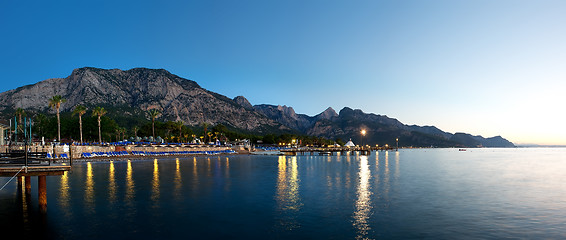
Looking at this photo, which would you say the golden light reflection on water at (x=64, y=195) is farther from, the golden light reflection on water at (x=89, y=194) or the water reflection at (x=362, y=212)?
the water reflection at (x=362, y=212)

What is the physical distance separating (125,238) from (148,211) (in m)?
7.28

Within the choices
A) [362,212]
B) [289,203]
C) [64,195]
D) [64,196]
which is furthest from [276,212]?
[64,195]

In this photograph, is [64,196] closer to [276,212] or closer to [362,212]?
[276,212]

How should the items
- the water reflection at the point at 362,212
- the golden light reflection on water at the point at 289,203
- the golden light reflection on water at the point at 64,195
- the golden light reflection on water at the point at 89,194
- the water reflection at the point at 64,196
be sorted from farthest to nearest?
the golden light reflection on water at the point at 89,194
the golden light reflection on water at the point at 64,195
the water reflection at the point at 64,196
the golden light reflection on water at the point at 289,203
the water reflection at the point at 362,212

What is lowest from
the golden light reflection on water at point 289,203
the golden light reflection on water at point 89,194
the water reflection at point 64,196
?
the golden light reflection on water at point 289,203

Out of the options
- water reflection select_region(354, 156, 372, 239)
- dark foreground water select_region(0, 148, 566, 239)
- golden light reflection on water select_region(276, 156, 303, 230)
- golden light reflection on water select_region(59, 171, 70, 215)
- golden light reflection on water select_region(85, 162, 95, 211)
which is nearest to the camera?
dark foreground water select_region(0, 148, 566, 239)

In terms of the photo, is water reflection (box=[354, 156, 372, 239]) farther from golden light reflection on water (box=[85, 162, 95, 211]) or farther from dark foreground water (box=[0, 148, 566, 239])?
golden light reflection on water (box=[85, 162, 95, 211])

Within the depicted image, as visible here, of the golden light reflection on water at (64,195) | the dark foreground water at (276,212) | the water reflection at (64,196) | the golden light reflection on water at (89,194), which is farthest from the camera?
the golden light reflection on water at (89,194)

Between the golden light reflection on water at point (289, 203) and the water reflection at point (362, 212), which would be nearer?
Result: the water reflection at point (362, 212)

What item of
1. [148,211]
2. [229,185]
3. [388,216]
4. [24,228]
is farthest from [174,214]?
[229,185]

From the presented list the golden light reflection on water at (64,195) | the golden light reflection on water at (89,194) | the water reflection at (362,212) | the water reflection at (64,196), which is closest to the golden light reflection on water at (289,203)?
the water reflection at (362,212)

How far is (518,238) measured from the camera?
20.0 metres

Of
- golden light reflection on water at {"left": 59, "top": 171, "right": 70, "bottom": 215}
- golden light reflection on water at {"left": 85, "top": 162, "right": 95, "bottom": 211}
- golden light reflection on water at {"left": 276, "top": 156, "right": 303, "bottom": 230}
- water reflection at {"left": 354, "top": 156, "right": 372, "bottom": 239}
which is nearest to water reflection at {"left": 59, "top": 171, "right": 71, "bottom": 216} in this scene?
golden light reflection on water at {"left": 59, "top": 171, "right": 70, "bottom": 215}

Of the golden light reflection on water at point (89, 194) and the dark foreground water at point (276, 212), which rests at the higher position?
the golden light reflection on water at point (89, 194)
